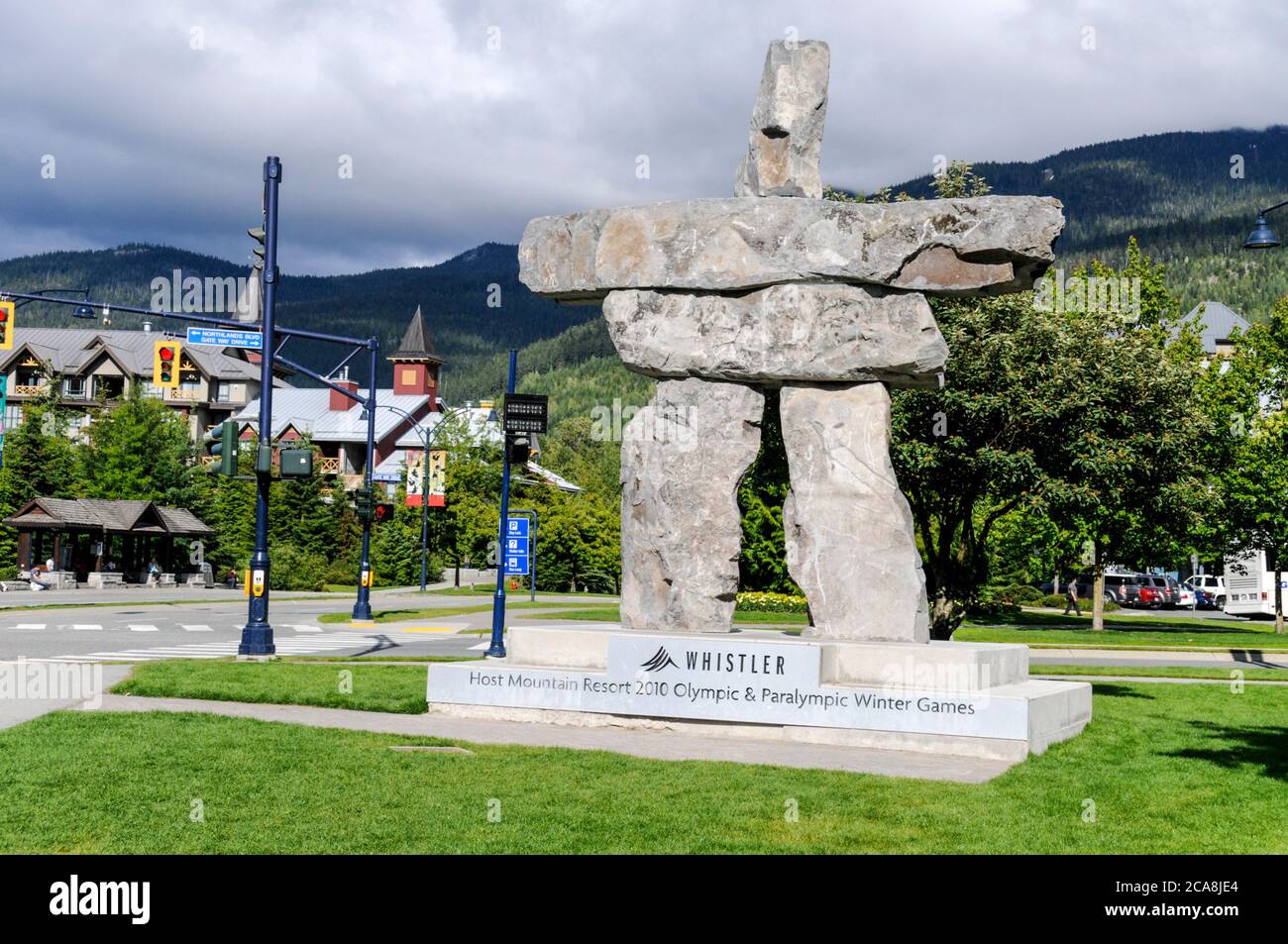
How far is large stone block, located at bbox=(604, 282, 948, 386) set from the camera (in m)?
13.8

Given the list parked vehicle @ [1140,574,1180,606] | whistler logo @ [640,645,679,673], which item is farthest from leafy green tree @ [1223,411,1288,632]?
whistler logo @ [640,645,679,673]

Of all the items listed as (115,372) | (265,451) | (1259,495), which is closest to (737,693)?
(265,451)

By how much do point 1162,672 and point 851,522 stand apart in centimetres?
1092

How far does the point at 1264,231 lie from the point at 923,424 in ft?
24.5

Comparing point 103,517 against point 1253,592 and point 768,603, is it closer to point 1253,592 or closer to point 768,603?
point 768,603

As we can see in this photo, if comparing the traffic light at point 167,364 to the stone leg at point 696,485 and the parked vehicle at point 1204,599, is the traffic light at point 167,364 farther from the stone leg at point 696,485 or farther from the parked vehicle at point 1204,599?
the parked vehicle at point 1204,599

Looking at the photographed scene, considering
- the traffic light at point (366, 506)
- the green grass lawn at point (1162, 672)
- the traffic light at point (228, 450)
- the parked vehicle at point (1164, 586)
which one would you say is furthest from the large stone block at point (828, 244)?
the parked vehicle at point (1164, 586)

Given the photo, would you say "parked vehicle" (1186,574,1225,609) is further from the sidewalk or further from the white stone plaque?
the sidewalk

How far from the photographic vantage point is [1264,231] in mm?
22266

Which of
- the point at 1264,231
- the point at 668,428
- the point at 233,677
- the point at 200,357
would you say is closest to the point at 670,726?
the point at 668,428

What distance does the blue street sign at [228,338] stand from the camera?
24.7 m

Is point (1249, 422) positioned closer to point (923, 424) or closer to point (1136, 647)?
point (1136, 647)

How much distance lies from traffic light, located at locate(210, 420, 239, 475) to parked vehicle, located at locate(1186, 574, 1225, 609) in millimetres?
56902
